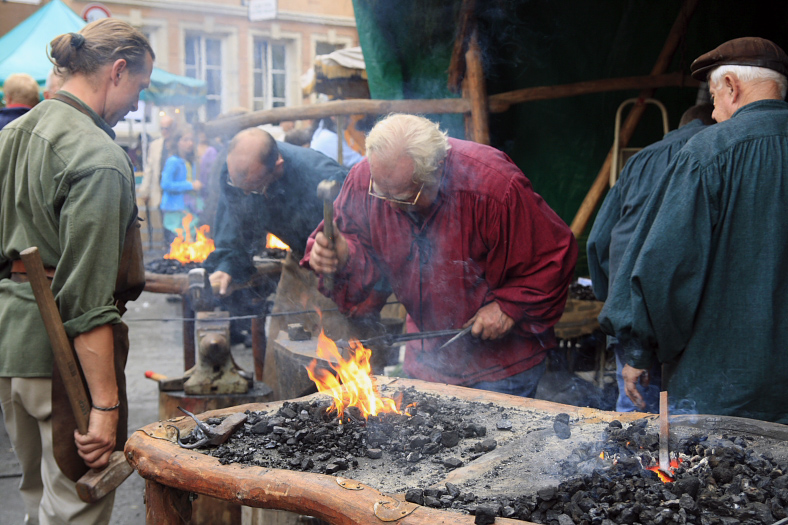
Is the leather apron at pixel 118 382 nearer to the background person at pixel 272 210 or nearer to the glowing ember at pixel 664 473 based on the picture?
the background person at pixel 272 210

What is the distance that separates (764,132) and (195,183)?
9.12 meters

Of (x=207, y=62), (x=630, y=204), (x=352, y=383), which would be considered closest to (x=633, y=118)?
(x=630, y=204)

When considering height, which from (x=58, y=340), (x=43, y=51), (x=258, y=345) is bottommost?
(x=258, y=345)

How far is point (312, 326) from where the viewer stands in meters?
4.84

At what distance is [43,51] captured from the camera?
34.6 ft

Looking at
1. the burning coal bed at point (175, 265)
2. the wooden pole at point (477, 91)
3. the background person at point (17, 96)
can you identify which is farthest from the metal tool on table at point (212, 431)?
the background person at point (17, 96)

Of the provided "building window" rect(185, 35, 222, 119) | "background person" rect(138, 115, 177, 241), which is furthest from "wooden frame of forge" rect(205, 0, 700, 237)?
"building window" rect(185, 35, 222, 119)

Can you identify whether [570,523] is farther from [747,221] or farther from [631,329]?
[747,221]

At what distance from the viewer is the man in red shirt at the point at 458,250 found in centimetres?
309

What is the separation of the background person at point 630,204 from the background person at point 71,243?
247 cm

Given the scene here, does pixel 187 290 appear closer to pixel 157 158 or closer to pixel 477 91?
pixel 477 91

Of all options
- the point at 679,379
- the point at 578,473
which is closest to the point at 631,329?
the point at 679,379

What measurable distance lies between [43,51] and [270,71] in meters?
9.96

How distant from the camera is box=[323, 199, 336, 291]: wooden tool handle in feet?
9.44
